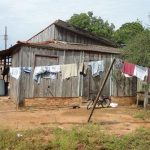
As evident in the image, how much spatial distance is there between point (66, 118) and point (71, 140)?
4803 millimetres

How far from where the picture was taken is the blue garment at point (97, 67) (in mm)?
18406

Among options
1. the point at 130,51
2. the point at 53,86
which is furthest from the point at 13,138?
the point at 130,51

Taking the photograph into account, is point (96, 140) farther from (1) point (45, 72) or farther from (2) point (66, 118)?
(1) point (45, 72)

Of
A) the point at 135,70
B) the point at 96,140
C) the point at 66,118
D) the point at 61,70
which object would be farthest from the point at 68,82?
the point at 96,140

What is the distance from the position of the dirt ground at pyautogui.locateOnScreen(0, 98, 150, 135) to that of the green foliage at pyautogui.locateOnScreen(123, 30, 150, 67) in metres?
2.41

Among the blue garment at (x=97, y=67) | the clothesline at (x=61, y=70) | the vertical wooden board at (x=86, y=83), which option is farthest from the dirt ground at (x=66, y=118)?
the blue garment at (x=97, y=67)

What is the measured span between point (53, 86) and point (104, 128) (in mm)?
6588

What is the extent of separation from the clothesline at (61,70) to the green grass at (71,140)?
22.5 ft

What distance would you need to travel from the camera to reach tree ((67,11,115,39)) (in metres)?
42.8

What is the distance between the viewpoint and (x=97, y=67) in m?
18.6

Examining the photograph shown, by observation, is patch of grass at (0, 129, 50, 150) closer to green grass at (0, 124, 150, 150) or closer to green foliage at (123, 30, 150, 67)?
green grass at (0, 124, 150, 150)

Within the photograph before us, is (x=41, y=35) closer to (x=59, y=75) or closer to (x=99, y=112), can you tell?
(x=59, y=75)

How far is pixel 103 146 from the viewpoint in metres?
9.41

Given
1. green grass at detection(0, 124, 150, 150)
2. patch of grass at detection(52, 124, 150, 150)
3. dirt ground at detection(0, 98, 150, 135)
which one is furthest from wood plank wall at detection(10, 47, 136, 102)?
patch of grass at detection(52, 124, 150, 150)
